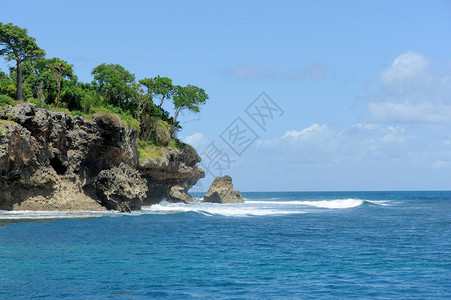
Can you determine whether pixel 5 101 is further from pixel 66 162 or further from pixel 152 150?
pixel 152 150

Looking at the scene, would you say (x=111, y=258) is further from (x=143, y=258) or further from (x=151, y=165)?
(x=151, y=165)

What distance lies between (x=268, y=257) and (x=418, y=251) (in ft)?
25.2

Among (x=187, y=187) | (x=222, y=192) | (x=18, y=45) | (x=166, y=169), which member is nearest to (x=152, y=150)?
(x=166, y=169)

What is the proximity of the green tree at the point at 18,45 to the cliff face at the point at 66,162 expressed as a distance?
577cm

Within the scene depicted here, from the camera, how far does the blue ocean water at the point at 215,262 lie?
43.7ft

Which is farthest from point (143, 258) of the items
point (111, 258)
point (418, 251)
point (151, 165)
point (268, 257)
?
point (151, 165)

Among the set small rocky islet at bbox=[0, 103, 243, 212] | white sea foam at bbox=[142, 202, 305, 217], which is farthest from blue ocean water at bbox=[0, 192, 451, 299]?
white sea foam at bbox=[142, 202, 305, 217]

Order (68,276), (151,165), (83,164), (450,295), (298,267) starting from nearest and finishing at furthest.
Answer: (450,295) < (68,276) < (298,267) < (83,164) < (151,165)

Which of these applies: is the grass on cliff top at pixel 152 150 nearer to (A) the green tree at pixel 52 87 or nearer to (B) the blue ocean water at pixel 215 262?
(A) the green tree at pixel 52 87

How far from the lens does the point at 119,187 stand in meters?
39.8

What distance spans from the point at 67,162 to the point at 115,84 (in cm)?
1446

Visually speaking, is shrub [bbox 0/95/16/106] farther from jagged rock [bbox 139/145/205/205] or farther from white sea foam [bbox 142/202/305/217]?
white sea foam [bbox 142/202/305/217]

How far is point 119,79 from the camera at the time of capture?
5259 cm

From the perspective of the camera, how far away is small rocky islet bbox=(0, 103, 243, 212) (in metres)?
33.6
